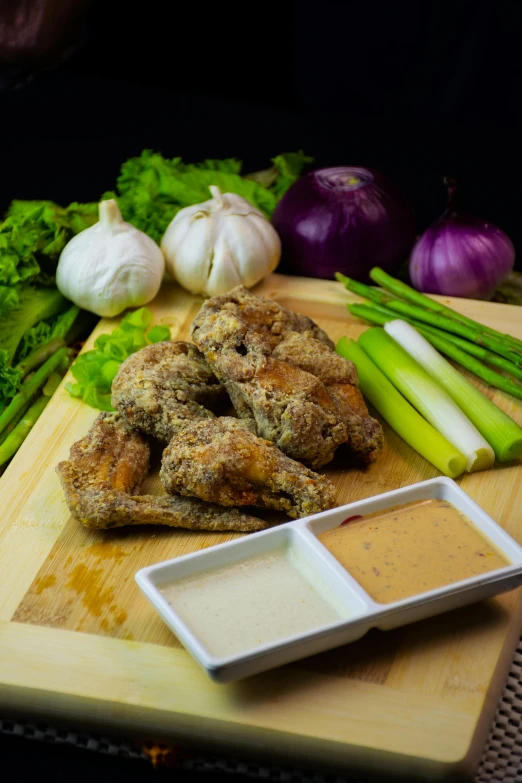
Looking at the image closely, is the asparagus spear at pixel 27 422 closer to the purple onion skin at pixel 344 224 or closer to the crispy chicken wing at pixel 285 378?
Answer: the crispy chicken wing at pixel 285 378

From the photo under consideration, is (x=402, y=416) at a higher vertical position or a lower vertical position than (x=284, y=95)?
lower

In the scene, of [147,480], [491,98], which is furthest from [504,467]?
[491,98]

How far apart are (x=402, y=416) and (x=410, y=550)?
3.92 ft

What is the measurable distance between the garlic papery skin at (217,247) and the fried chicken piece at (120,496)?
1.42 metres

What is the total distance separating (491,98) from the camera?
299 inches

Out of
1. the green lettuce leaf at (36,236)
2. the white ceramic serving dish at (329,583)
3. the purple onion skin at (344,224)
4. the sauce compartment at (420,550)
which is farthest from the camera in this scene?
the purple onion skin at (344,224)

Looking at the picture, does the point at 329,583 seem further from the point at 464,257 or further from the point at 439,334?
the point at 464,257

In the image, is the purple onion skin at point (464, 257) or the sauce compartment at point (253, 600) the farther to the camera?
the purple onion skin at point (464, 257)

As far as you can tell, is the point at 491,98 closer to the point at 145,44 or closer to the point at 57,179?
the point at 145,44

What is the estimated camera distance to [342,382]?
4.59 metres

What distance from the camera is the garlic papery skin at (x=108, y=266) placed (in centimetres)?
529

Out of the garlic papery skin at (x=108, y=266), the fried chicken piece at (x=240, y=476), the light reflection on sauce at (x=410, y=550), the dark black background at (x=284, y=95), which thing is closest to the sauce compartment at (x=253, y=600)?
the light reflection on sauce at (x=410, y=550)

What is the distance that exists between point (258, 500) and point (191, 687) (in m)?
0.91

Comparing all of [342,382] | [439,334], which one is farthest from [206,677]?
[439,334]
